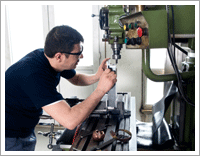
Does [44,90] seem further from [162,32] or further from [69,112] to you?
[162,32]

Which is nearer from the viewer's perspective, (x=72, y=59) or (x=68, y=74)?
(x=72, y=59)

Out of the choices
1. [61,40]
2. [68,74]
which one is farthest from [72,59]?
[68,74]

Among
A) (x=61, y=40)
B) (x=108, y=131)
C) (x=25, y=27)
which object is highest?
(x=25, y=27)

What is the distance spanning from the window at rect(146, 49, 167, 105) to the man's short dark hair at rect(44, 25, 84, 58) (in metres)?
1.15

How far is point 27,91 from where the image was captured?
94 cm

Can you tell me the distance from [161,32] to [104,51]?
128 cm

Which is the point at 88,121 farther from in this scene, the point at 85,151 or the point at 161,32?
the point at 161,32

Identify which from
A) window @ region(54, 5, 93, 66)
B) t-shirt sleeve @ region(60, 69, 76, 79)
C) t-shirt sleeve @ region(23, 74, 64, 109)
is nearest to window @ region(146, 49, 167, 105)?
window @ region(54, 5, 93, 66)

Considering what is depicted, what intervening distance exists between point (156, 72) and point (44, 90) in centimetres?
136

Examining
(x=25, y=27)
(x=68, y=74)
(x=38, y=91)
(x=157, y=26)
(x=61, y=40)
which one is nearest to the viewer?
(x=157, y=26)

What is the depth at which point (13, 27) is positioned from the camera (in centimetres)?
217

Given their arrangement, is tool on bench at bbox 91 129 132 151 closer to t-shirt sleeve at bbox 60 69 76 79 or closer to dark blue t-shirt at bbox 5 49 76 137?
dark blue t-shirt at bbox 5 49 76 137

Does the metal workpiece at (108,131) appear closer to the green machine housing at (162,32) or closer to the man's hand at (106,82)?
the man's hand at (106,82)

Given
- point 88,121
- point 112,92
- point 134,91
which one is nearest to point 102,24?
point 112,92
